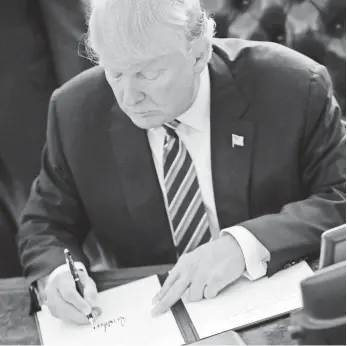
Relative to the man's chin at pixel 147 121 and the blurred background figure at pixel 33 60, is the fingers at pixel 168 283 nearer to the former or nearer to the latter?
the man's chin at pixel 147 121

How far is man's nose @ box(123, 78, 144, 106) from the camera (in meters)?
1.33

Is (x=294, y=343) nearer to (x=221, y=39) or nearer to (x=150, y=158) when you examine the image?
(x=150, y=158)

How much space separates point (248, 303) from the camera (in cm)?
131

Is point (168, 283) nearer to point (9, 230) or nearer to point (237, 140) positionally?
point (237, 140)

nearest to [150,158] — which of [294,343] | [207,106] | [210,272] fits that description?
[207,106]

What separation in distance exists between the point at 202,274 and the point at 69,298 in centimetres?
28

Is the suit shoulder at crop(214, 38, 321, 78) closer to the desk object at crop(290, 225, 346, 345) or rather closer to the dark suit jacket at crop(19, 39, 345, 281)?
the dark suit jacket at crop(19, 39, 345, 281)

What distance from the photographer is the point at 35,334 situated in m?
1.37

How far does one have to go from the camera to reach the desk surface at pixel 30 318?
1222 millimetres

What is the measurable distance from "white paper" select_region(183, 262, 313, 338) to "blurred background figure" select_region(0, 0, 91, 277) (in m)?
0.68

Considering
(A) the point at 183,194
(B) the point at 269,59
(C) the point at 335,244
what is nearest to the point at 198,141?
(A) the point at 183,194

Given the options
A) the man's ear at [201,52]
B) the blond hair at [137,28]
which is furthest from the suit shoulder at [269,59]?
the blond hair at [137,28]

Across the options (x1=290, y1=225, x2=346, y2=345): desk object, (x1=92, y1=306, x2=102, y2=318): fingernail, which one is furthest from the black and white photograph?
(x1=290, y1=225, x2=346, y2=345): desk object
